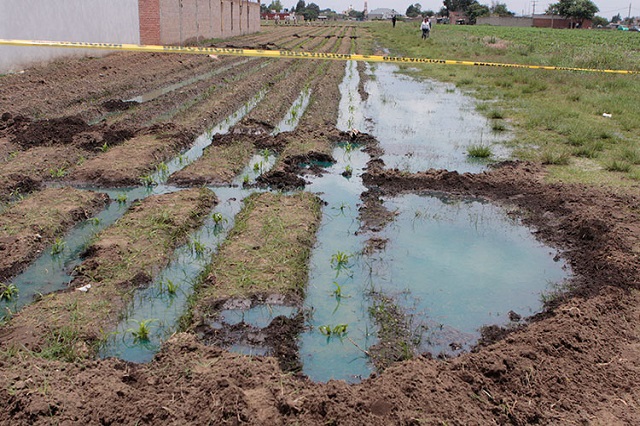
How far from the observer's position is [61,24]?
18.3 metres

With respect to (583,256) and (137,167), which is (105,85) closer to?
(137,167)

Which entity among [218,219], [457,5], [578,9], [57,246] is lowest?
[57,246]

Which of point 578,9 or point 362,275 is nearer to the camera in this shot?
point 362,275

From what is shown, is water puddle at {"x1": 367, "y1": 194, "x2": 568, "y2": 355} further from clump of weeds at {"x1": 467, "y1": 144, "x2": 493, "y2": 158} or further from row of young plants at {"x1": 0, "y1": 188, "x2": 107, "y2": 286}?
row of young plants at {"x1": 0, "y1": 188, "x2": 107, "y2": 286}

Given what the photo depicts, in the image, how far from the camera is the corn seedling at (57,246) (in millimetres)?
6004

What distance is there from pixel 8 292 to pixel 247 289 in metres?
2.29

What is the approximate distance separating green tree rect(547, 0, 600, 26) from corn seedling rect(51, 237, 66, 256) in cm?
9933

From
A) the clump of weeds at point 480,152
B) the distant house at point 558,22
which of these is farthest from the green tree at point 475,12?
the clump of weeds at point 480,152

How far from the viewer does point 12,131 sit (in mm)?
10344

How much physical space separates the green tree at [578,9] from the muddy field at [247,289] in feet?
306

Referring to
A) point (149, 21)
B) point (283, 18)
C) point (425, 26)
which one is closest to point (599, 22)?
point (283, 18)

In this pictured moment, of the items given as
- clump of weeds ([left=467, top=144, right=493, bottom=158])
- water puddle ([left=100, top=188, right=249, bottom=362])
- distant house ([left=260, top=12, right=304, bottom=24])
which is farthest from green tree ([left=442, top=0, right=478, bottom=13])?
water puddle ([left=100, top=188, right=249, bottom=362])

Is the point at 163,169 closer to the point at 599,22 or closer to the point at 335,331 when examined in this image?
the point at 335,331

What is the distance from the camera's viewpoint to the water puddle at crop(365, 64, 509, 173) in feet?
32.9
